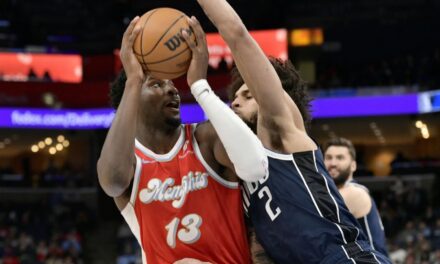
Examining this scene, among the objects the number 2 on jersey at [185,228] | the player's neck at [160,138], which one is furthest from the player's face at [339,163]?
the number 2 on jersey at [185,228]

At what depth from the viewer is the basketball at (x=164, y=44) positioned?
349 centimetres

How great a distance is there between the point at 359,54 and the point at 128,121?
20523mm

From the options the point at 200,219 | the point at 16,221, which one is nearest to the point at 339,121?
the point at 16,221

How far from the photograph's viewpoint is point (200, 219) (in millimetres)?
3850

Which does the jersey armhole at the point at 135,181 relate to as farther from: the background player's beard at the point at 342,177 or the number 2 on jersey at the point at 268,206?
the background player's beard at the point at 342,177

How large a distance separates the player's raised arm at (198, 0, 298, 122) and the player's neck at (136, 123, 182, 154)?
653 mm

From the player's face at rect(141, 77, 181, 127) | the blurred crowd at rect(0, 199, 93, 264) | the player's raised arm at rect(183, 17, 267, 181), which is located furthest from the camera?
the blurred crowd at rect(0, 199, 93, 264)

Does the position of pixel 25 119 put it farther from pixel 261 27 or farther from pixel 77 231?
pixel 261 27

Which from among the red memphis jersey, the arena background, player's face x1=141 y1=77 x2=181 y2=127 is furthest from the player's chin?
the arena background

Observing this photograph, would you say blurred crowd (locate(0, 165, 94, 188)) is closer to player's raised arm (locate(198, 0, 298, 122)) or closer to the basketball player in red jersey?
the basketball player in red jersey

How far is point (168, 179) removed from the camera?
12.7 ft

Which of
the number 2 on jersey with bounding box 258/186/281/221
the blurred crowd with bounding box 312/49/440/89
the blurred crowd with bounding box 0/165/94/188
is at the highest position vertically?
the blurred crowd with bounding box 312/49/440/89

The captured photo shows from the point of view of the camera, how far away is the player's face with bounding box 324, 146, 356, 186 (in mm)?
6074

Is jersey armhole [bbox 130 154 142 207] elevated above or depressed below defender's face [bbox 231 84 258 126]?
below
